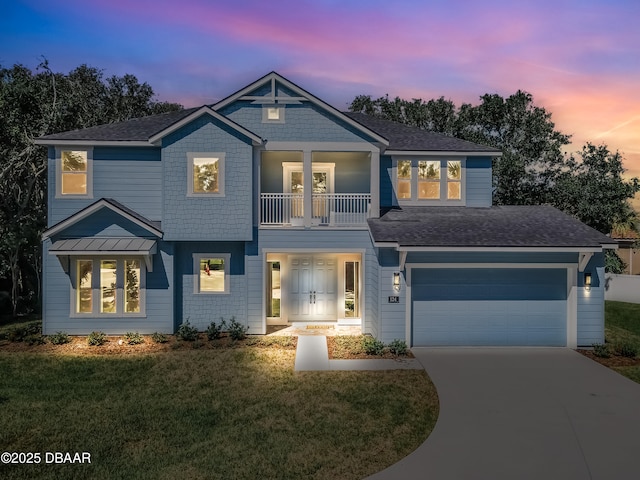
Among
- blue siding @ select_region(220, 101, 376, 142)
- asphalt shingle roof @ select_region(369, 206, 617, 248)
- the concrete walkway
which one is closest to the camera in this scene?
the concrete walkway

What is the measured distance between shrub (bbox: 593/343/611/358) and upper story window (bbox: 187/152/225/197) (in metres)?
12.5

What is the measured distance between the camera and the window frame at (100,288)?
45.1ft

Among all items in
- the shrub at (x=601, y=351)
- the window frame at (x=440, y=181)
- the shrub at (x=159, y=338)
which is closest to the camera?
the shrub at (x=601, y=351)

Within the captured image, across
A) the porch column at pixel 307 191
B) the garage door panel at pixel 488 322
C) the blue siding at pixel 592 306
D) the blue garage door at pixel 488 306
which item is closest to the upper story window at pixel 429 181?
the porch column at pixel 307 191

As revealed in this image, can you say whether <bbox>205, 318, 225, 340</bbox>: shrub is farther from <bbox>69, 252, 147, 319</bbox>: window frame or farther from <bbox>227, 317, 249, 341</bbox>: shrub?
<bbox>69, 252, 147, 319</bbox>: window frame

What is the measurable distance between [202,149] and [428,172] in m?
8.70

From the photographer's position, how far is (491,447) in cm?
641

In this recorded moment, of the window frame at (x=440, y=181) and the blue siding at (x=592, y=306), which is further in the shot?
the window frame at (x=440, y=181)

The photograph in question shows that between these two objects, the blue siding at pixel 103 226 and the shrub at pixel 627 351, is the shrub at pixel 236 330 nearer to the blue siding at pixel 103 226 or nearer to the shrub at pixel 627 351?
the blue siding at pixel 103 226

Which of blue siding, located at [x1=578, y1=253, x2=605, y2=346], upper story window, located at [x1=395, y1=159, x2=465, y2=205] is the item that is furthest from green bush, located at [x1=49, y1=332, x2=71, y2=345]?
blue siding, located at [x1=578, y1=253, x2=605, y2=346]

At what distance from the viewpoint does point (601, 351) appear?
1162cm

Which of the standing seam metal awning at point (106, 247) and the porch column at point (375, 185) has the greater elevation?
the porch column at point (375, 185)

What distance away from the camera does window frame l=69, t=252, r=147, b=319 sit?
13.7 meters

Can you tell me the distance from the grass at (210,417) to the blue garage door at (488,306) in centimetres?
284
